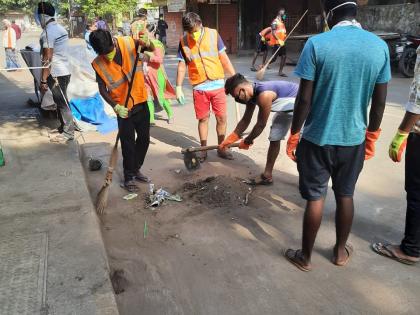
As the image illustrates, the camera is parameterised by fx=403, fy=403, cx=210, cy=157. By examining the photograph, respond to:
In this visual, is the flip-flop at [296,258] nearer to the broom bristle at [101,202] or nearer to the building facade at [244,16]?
the broom bristle at [101,202]

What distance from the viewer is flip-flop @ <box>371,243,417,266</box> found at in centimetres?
295

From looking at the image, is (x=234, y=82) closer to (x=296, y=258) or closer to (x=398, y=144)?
(x=398, y=144)

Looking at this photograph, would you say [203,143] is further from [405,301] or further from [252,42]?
[252,42]

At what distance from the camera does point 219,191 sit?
13.4 ft

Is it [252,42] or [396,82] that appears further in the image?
[252,42]

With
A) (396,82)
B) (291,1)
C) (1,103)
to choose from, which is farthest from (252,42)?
(1,103)

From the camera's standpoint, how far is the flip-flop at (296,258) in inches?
114

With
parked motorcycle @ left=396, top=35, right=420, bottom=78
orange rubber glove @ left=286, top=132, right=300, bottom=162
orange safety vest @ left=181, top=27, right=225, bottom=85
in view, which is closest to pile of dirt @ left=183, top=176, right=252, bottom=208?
orange rubber glove @ left=286, top=132, right=300, bottom=162

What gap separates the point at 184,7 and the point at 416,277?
19487mm

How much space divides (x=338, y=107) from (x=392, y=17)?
12039mm

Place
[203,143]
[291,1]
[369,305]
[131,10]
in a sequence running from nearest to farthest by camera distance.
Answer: [369,305]
[203,143]
[291,1]
[131,10]

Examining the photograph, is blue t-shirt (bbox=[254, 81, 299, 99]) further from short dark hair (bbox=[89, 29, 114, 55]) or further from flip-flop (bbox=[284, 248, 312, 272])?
flip-flop (bbox=[284, 248, 312, 272])

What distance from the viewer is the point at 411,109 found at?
263 centimetres

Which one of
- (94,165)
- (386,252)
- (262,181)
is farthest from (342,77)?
(94,165)
